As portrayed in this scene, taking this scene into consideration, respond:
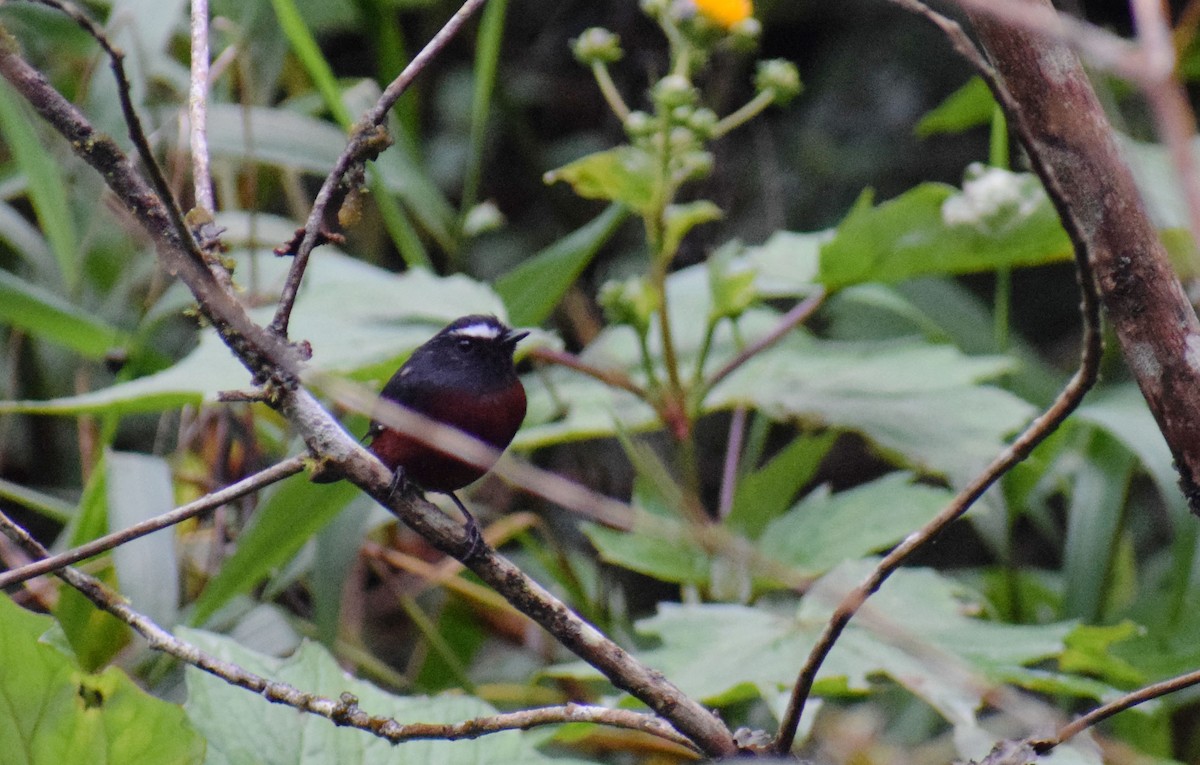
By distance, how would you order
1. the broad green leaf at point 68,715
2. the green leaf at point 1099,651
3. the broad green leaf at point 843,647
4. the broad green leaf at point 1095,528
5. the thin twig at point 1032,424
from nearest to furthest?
the thin twig at point 1032,424
the broad green leaf at point 68,715
the broad green leaf at point 843,647
the green leaf at point 1099,651
the broad green leaf at point 1095,528

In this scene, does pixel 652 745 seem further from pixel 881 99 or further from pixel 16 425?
pixel 881 99

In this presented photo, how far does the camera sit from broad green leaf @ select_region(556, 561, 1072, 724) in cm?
176

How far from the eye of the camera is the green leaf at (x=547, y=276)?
2.49 m

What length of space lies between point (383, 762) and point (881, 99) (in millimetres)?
3634

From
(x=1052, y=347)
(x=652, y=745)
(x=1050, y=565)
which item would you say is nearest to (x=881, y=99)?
(x=1052, y=347)

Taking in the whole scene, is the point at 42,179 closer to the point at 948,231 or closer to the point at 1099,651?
the point at 948,231

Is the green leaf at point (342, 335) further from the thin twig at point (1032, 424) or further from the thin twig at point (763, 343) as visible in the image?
the thin twig at point (1032, 424)

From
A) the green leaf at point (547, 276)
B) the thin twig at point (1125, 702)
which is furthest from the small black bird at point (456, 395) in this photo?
the thin twig at point (1125, 702)

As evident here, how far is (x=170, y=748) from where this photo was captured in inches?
53.3

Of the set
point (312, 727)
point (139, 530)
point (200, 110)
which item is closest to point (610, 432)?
point (312, 727)

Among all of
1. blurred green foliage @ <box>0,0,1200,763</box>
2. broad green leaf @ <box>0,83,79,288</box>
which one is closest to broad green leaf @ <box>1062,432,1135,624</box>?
blurred green foliage @ <box>0,0,1200,763</box>

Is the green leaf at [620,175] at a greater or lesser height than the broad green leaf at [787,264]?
greater

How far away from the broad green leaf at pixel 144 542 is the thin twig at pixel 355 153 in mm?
976

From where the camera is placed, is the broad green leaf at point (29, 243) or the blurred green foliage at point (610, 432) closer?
the blurred green foliage at point (610, 432)
